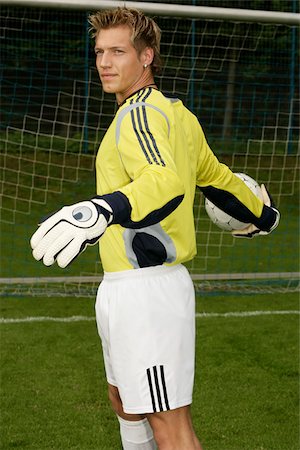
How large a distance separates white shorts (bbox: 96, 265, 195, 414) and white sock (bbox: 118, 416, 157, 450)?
374mm

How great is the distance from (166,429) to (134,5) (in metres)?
2.92

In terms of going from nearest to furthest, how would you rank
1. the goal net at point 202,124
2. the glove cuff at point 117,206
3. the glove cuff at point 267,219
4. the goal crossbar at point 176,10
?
the glove cuff at point 117,206 < the glove cuff at point 267,219 < the goal crossbar at point 176,10 < the goal net at point 202,124

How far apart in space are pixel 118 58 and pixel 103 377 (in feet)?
9.99

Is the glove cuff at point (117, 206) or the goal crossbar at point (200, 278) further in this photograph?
the goal crossbar at point (200, 278)

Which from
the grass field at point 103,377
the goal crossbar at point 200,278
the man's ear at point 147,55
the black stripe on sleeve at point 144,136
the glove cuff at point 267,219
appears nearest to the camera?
the black stripe on sleeve at point 144,136

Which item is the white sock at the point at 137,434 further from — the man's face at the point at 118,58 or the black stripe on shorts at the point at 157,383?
the man's face at the point at 118,58

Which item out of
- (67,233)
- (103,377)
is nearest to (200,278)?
(103,377)

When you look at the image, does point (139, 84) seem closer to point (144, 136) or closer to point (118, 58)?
point (118, 58)

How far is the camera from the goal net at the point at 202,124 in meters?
8.94

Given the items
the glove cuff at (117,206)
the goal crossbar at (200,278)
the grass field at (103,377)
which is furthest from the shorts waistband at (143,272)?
the goal crossbar at (200,278)

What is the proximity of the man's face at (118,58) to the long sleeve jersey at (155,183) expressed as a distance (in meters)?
0.08

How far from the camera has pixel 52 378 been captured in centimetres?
565

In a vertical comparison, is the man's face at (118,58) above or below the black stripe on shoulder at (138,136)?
above

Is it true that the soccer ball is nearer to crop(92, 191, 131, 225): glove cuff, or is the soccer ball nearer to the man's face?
the man's face
